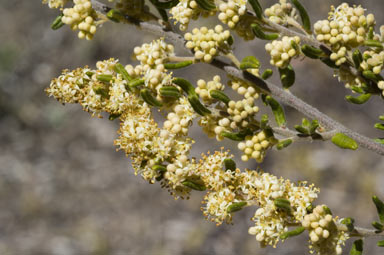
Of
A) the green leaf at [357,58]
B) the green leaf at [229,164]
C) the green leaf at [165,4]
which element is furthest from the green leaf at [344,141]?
the green leaf at [165,4]

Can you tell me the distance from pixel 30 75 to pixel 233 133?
6.69 meters

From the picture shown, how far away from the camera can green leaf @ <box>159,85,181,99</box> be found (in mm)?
1633

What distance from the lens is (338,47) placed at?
5.40ft

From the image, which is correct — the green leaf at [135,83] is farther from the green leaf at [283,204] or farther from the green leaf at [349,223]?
the green leaf at [349,223]

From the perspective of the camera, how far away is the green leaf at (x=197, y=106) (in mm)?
1586

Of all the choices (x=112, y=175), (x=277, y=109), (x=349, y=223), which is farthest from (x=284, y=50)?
(x=112, y=175)

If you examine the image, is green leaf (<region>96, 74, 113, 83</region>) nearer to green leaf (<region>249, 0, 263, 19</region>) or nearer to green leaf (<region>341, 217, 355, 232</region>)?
green leaf (<region>249, 0, 263, 19</region>)

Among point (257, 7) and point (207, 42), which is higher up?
point (257, 7)

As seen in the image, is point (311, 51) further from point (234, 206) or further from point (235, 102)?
point (234, 206)

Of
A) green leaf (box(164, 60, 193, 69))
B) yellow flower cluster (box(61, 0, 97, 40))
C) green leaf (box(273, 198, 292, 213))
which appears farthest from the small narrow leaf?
green leaf (box(273, 198, 292, 213))

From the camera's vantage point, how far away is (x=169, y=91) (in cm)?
165

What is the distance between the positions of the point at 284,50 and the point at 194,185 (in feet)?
2.12

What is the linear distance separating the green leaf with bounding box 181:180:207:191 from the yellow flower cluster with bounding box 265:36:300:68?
0.58 meters

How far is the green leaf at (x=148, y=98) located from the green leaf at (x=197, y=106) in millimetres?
139
